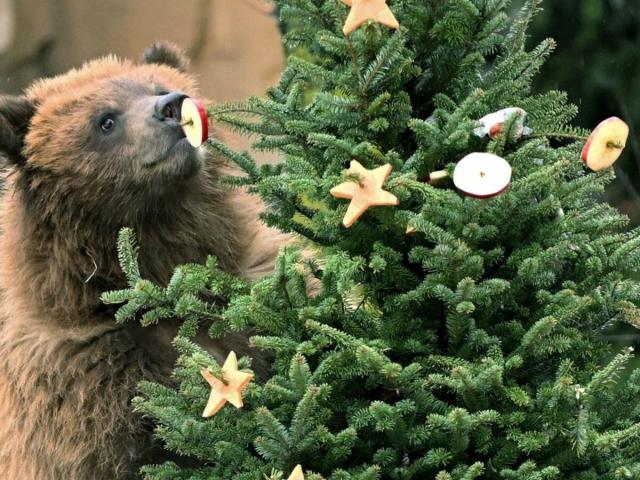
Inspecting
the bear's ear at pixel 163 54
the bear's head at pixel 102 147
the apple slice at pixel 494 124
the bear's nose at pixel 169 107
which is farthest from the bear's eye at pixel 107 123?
the apple slice at pixel 494 124

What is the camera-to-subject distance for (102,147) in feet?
10.4

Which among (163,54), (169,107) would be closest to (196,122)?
(169,107)

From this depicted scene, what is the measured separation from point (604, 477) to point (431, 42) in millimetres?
1027

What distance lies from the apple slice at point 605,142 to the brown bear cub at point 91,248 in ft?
4.49

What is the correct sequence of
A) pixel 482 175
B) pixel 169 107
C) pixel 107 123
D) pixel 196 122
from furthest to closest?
pixel 107 123
pixel 169 107
pixel 196 122
pixel 482 175

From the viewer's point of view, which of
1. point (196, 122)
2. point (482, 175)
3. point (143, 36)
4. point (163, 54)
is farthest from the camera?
point (143, 36)

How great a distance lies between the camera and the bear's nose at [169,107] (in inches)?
122

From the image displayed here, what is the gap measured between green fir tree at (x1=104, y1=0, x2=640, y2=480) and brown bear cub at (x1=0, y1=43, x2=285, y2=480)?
691 mm

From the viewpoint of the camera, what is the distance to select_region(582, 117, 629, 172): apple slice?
2.05 m

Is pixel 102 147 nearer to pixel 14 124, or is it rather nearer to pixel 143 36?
pixel 14 124

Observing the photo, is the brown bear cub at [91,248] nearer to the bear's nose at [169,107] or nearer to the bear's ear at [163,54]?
the bear's nose at [169,107]

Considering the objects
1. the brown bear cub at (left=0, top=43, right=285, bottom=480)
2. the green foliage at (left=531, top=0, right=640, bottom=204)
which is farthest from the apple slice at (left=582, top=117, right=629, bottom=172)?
the green foliage at (left=531, top=0, right=640, bottom=204)

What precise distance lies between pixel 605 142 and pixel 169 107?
4.90 ft

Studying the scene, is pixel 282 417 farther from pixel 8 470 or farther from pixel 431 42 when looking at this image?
pixel 8 470
